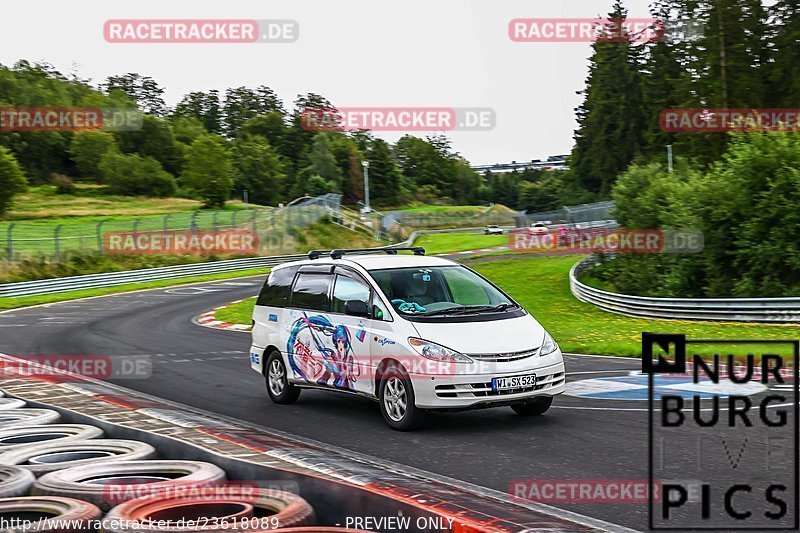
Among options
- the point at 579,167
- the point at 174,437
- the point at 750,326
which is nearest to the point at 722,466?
the point at 174,437

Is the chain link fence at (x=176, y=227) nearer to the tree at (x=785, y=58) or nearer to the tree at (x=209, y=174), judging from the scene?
the tree at (x=209, y=174)

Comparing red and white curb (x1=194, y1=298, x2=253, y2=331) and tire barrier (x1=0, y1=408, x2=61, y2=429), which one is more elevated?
tire barrier (x1=0, y1=408, x2=61, y2=429)

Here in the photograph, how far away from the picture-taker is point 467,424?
1025 cm

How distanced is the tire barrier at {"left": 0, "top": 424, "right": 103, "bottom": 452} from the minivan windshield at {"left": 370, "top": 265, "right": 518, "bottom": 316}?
363 centimetres

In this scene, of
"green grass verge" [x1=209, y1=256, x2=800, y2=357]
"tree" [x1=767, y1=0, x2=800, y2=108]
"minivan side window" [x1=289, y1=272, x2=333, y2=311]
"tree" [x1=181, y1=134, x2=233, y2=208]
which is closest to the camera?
"minivan side window" [x1=289, y1=272, x2=333, y2=311]

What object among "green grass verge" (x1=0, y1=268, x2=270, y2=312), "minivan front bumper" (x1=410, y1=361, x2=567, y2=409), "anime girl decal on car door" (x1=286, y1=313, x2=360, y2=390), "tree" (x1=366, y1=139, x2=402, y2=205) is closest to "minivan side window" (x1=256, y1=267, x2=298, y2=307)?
"anime girl decal on car door" (x1=286, y1=313, x2=360, y2=390)

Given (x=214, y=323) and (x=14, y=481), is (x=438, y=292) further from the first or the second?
(x=214, y=323)

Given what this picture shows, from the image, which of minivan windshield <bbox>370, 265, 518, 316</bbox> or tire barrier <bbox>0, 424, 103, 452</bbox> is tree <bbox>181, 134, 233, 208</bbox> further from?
tire barrier <bbox>0, 424, 103, 452</bbox>

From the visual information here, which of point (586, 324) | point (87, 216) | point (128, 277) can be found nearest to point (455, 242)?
point (87, 216)

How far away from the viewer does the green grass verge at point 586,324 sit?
1839 cm

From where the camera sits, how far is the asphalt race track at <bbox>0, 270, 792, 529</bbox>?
7.78 meters

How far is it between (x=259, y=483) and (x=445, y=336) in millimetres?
4041

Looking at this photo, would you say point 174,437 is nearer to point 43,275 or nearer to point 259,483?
point 259,483

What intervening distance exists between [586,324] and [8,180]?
62.4m
